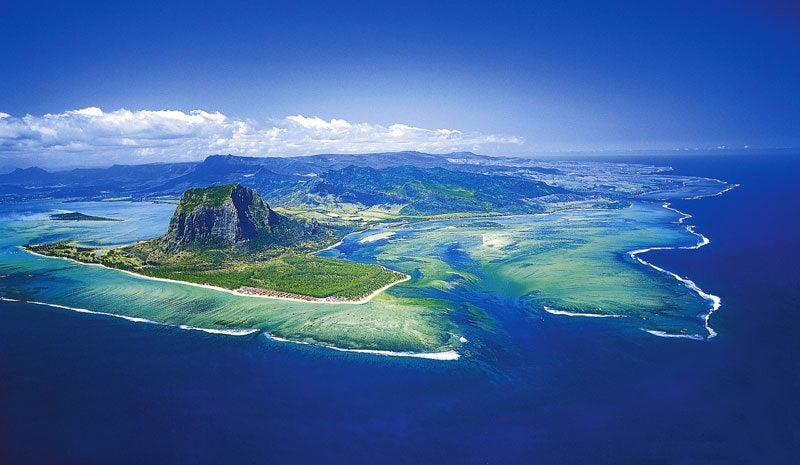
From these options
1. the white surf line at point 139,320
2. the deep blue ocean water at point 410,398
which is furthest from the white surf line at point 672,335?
the white surf line at point 139,320

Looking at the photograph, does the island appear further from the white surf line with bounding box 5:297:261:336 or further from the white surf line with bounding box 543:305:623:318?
the white surf line with bounding box 543:305:623:318

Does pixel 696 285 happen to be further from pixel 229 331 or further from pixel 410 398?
pixel 229 331

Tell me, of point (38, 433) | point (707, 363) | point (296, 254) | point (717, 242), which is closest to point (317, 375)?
point (38, 433)

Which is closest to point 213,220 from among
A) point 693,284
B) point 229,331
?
point 229,331

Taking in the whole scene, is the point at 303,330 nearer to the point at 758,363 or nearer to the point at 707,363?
the point at 707,363

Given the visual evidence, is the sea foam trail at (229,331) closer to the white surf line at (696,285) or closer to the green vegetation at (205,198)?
the white surf line at (696,285)

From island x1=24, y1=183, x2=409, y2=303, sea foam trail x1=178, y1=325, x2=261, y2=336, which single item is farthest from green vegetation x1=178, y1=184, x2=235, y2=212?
sea foam trail x1=178, y1=325, x2=261, y2=336
